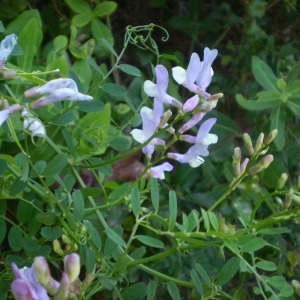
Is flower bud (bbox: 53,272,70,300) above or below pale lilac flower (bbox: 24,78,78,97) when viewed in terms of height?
below

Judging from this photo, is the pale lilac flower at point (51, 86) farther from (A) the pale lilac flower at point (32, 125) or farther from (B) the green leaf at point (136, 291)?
(B) the green leaf at point (136, 291)

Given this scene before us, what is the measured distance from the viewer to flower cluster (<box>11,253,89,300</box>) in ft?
2.08

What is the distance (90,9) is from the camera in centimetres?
140

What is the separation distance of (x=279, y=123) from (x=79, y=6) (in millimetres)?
437

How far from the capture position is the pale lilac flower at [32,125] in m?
0.70

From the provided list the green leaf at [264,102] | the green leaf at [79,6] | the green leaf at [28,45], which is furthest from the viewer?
the green leaf at [79,6]

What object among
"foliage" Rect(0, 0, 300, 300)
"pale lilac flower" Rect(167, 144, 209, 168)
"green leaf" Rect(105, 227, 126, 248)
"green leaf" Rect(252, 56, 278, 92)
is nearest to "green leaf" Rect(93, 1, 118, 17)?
"foliage" Rect(0, 0, 300, 300)

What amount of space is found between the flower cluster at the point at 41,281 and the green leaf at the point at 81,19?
29.2 inches

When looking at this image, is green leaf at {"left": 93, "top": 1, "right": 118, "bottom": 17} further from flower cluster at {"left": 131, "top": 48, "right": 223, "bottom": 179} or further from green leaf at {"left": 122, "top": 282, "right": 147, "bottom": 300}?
green leaf at {"left": 122, "top": 282, "right": 147, "bottom": 300}

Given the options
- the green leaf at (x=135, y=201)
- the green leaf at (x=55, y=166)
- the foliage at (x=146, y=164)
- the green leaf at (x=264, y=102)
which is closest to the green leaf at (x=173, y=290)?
the foliage at (x=146, y=164)

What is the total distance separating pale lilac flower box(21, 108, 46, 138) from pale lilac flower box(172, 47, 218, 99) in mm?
202

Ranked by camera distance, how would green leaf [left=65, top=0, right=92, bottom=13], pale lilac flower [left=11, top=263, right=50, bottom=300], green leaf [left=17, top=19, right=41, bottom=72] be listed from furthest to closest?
green leaf [left=65, top=0, right=92, bottom=13]
green leaf [left=17, top=19, right=41, bottom=72]
pale lilac flower [left=11, top=263, right=50, bottom=300]

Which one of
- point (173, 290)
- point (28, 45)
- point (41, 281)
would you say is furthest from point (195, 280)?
point (28, 45)

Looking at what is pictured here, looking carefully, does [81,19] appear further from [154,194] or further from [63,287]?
[63,287]
